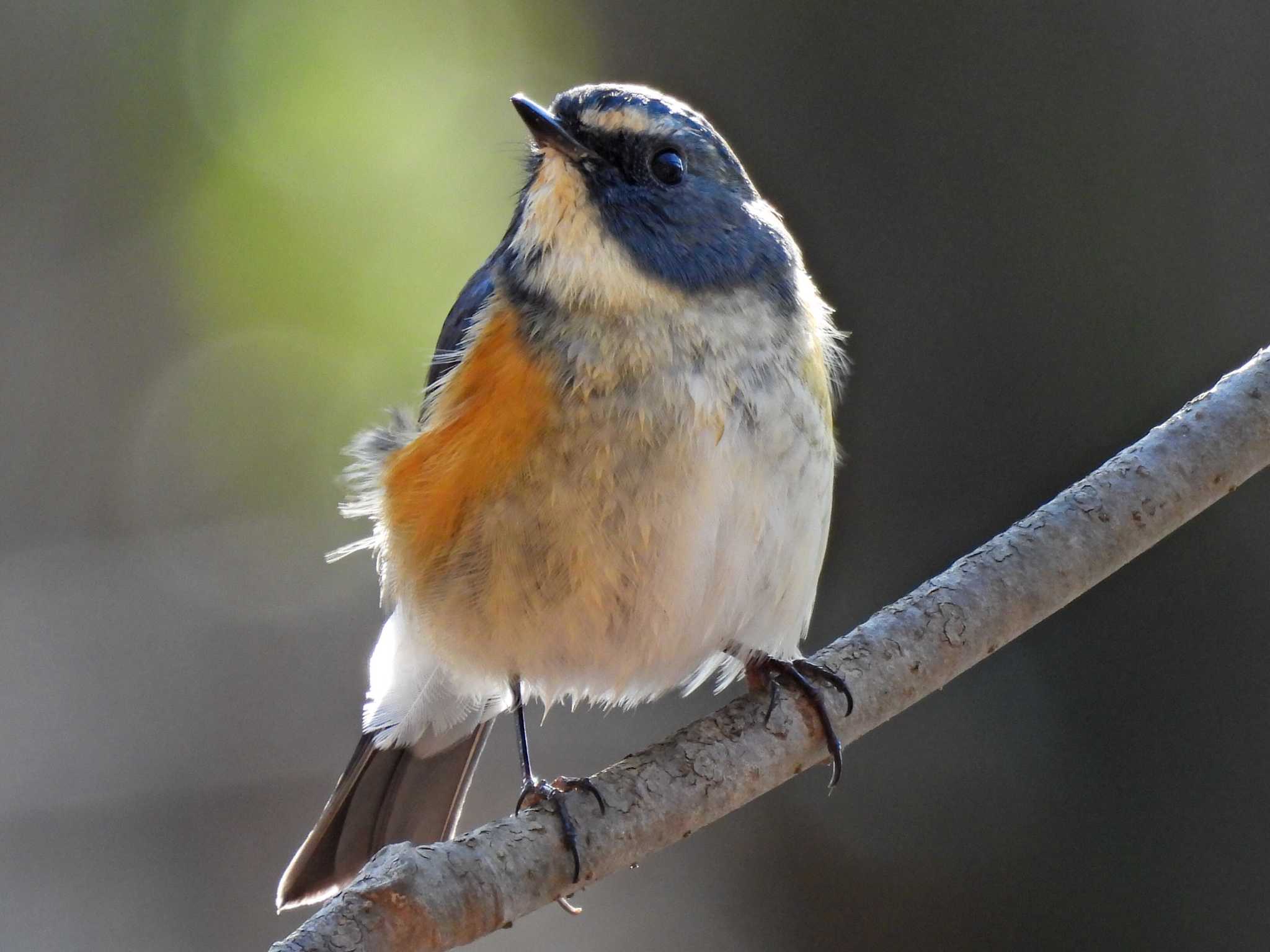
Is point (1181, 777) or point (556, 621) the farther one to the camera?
point (1181, 777)

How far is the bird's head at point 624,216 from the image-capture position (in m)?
2.68

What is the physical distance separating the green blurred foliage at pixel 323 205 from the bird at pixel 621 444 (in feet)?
3.14

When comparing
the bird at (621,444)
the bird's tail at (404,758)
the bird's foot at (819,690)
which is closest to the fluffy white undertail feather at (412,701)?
the bird's tail at (404,758)

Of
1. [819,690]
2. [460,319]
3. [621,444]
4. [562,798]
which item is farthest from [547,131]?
[562,798]

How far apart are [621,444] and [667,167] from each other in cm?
62

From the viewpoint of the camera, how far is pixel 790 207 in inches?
149

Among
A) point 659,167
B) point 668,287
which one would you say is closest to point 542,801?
point 668,287

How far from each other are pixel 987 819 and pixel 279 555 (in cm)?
221

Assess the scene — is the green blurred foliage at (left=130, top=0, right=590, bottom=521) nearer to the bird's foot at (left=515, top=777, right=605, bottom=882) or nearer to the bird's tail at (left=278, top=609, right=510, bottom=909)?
the bird's tail at (left=278, top=609, right=510, bottom=909)

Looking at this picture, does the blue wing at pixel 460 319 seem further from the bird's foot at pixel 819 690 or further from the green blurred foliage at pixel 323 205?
the bird's foot at pixel 819 690

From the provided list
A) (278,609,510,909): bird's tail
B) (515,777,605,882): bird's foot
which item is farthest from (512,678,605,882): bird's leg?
(278,609,510,909): bird's tail

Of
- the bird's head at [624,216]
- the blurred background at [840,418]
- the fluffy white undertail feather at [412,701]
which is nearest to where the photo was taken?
the bird's head at [624,216]

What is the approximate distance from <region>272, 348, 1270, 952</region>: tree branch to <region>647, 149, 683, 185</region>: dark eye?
0.97 metres

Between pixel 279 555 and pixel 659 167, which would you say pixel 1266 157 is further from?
pixel 279 555
